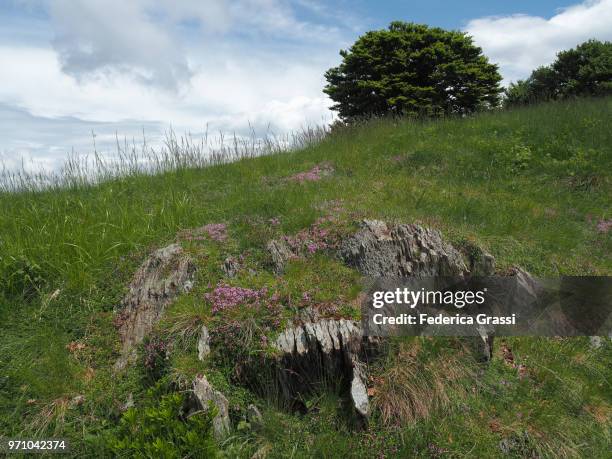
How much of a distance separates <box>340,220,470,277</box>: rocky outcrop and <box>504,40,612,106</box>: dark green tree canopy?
55.0 ft

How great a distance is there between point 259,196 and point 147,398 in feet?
15.7

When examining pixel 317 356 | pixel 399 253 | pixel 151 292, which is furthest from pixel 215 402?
pixel 399 253

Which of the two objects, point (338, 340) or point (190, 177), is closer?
point (338, 340)

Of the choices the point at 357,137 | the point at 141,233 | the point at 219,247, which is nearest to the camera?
the point at 219,247

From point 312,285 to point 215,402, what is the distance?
1790 millimetres

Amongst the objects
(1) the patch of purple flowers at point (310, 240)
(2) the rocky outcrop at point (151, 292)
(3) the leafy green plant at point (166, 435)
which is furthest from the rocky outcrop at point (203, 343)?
(1) the patch of purple flowers at point (310, 240)

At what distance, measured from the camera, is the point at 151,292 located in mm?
5762

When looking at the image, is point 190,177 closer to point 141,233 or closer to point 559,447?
point 141,233

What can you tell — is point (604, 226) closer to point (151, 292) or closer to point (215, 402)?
point (215, 402)

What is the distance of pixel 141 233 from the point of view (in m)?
7.27

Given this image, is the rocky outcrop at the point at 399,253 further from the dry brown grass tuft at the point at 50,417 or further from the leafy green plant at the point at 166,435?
the dry brown grass tuft at the point at 50,417

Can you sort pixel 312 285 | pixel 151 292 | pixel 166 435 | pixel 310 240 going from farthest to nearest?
pixel 310 240 < pixel 151 292 < pixel 312 285 < pixel 166 435

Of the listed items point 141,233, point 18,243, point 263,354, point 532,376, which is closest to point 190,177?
point 141,233

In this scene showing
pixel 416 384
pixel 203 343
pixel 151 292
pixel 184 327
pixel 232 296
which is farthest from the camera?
pixel 151 292
